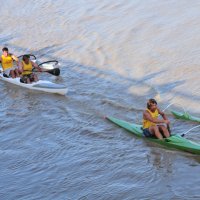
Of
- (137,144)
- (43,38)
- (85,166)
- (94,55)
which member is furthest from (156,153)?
(43,38)

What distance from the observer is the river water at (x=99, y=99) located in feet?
35.5

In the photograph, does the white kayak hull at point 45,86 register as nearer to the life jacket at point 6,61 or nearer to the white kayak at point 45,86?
the white kayak at point 45,86

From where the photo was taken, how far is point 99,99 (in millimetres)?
15336

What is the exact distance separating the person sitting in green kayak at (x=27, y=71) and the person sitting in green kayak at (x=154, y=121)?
5.46 meters

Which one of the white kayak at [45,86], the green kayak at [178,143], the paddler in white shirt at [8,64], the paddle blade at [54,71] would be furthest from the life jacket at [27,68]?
the green kayak at [178,143]

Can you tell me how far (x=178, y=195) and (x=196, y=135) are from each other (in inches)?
110

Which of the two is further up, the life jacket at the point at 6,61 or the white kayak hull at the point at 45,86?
the life jacket at the point at 6,61

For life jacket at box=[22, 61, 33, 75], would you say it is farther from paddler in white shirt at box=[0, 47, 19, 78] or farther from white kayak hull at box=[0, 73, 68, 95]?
paddler in white shirt at box=[0, 47, 19, 78]

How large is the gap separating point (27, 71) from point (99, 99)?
8.70 feet

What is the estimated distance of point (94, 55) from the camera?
19.1 m

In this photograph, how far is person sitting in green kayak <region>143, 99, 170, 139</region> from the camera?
468 inches

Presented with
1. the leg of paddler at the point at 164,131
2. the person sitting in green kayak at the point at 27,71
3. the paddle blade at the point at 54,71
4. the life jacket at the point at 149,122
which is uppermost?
the person sitting in green kayak at the point at 27,71

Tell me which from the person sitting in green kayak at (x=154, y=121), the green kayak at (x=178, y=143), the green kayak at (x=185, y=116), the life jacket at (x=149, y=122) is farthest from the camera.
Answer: the green kayak at (x=185, y=116)

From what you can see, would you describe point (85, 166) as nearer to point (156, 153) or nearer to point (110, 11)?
point (156, 153)
